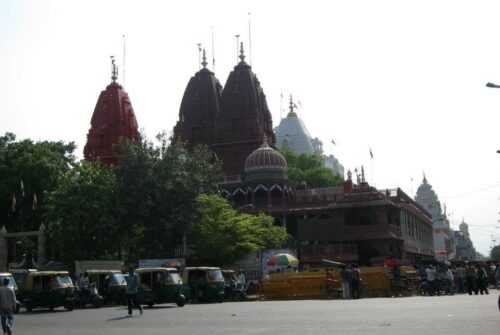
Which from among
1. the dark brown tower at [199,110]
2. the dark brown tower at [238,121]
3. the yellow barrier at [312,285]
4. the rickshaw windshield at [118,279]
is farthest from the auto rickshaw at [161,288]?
the dark brown tower at [199,110]

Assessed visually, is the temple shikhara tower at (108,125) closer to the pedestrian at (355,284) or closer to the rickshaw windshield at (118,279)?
the rickshaw windshield at (118,279)

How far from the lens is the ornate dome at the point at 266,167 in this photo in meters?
68.8

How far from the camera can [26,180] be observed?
5578cm

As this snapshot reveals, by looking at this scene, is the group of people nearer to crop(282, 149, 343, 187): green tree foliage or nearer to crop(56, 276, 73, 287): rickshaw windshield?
crop(56, 276, 73, 287): rickshaw windshield

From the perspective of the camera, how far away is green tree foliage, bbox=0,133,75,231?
55406 mm

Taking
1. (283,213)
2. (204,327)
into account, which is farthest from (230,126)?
(204,327)

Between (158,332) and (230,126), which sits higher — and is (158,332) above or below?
below

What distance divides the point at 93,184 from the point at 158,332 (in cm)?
2787

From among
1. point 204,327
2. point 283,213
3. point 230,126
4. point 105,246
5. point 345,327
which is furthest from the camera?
point 230,126

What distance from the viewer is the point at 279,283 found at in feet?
117

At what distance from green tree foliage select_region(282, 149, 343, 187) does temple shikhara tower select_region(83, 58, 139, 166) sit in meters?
21.2

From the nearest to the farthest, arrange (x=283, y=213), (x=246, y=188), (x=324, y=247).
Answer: (x=324, y=247)
(x=283, y=213)
(x=246, y=188)

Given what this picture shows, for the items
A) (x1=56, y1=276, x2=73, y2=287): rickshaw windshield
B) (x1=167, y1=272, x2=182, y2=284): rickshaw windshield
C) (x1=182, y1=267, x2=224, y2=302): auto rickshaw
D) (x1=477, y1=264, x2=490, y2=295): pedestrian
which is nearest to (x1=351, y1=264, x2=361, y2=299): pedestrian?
(x1=477, y1=264, x2=490, y2=295): pedestrian

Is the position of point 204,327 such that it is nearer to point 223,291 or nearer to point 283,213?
point 223,291
